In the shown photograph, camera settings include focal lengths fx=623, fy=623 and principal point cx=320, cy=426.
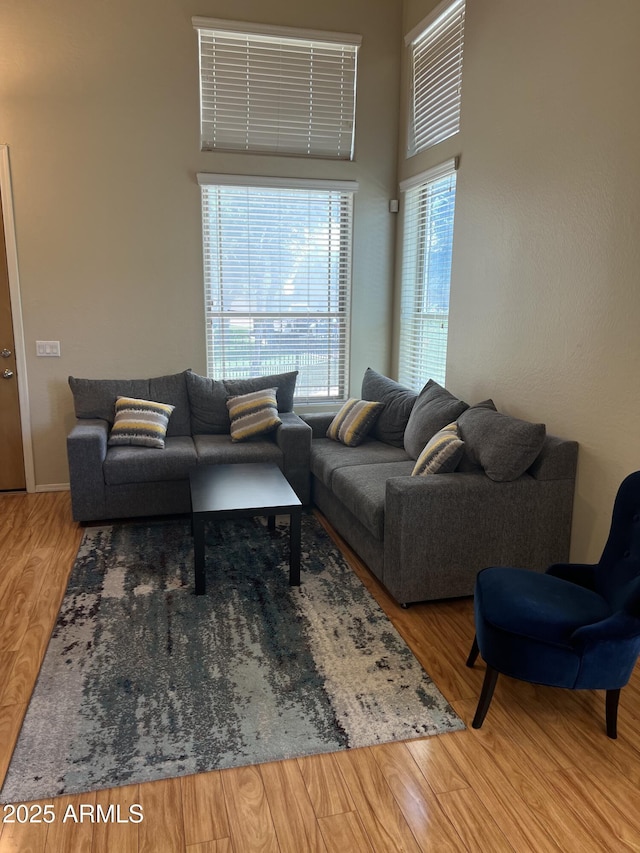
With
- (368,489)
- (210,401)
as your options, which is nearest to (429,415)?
(368,489)

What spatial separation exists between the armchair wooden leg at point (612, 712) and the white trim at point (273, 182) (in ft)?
13.0

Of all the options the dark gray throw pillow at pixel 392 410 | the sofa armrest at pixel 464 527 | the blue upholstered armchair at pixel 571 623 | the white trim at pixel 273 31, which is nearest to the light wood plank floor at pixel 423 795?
the blue upholstered armchair at pixel 571 623

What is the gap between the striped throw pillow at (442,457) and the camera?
10.2 feet

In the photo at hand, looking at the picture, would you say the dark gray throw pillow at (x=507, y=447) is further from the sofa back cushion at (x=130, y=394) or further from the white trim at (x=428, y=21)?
the white trim at (x=428, y=21)

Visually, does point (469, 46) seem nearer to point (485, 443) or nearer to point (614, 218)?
point (614, 218)

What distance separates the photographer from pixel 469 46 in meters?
3.78

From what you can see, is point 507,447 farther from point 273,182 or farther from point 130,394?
point 273,182

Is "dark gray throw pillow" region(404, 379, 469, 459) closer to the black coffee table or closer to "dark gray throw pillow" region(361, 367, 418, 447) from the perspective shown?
"dark gray throw pillow" region(361, 367, 418, 447)

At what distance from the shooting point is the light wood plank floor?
174 centimetres

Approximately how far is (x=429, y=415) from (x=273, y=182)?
7.41 feet

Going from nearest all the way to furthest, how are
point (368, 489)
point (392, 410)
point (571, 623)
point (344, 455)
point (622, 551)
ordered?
1. point (571, 623)
2. point (622, 551)
3. point (368, 489)
4. point (344, 455)
5. point (392, 410)

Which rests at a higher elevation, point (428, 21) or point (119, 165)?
point (428, 21)

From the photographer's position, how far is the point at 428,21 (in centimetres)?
425

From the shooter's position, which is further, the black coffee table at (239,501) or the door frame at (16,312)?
the door frame at (16,312)
